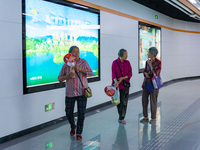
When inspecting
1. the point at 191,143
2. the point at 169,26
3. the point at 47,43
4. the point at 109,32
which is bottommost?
the point at 191,143

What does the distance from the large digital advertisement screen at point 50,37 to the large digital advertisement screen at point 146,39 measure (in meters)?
3.73

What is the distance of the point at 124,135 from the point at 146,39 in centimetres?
672

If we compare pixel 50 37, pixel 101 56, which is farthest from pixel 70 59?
pixel 101 56

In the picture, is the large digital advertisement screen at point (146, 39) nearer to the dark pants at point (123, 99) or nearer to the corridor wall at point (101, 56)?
the corridor wall at point (101, 56)

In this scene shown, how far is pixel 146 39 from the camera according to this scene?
421 inches

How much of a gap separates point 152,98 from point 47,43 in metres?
2.37

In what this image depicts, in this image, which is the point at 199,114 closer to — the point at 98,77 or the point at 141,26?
the point at 98,77

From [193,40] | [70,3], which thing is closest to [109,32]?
[70,3]

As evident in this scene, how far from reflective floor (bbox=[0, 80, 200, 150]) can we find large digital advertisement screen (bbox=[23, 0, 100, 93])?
90cm

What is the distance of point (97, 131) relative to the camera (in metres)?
4.88

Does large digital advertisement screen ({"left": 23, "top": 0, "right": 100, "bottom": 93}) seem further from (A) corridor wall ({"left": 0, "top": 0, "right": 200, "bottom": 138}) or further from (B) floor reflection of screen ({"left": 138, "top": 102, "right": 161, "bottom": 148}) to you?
(B) floor reflection of screen ({"left": 138, "top": 102, "right": 161, "bottom": 148})

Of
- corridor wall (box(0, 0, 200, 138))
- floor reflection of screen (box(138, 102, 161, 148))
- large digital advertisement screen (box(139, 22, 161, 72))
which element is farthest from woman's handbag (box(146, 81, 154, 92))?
large digital advertisement screen (box(139, 22, 161, 72))

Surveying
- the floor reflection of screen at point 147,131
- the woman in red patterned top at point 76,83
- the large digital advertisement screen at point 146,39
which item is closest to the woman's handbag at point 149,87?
the floor reflection of screen at point 147,131

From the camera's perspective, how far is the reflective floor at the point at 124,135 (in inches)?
159
